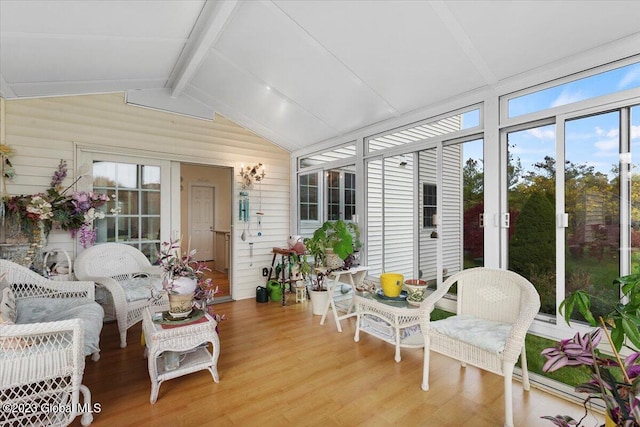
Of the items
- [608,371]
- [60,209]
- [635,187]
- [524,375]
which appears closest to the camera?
[608,371]

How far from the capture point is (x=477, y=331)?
2.15m

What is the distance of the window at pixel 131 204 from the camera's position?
153 inches

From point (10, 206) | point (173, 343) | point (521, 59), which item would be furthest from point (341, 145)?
point (10, 206)

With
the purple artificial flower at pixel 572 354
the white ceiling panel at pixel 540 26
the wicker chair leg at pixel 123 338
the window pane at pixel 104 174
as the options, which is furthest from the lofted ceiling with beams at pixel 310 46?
the wicker chair leg at pixel 123 338

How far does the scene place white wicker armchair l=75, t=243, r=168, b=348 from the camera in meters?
3.08

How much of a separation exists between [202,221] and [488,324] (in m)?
6.81

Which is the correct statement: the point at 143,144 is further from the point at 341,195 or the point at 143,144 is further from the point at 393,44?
the point at 393,44

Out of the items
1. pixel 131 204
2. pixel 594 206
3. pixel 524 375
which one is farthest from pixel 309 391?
pixel 131 204

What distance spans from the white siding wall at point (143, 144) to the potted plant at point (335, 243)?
1.34m

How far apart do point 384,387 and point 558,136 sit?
2384 millimetres

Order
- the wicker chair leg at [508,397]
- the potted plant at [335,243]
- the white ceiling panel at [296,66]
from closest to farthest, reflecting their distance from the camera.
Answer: the wicker chair leg at [508,397] → the white ceiling panel at [296,66] → the potted plant at [335,243]

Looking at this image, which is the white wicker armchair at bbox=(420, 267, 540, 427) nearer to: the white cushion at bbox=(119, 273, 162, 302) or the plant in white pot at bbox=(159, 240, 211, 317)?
the plant in white pot at bbox=(159, 240, 211, 317)

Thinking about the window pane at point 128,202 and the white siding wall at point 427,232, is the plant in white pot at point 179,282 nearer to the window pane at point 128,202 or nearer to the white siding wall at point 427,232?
the window pane at point 128,202

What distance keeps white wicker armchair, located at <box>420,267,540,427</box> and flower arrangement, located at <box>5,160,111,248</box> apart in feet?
12.3
